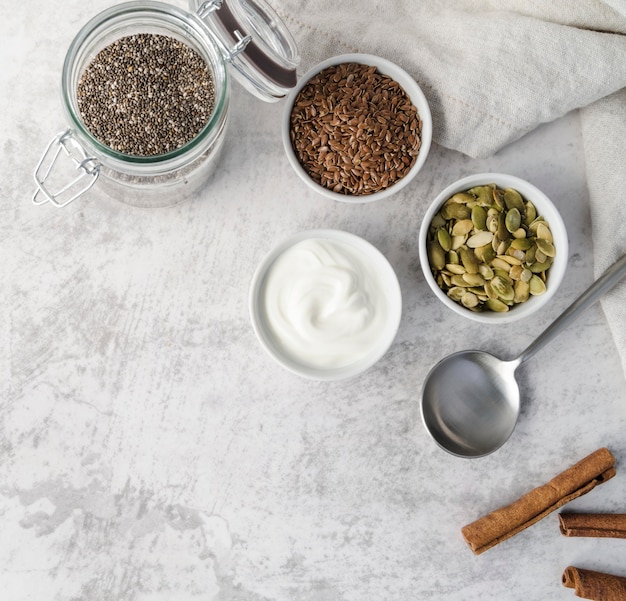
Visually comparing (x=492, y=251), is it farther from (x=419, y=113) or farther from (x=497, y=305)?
(x=419, y=113)

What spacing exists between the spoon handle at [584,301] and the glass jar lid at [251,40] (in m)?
0.73

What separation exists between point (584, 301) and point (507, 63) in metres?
0.52

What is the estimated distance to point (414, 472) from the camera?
1520 millimetres

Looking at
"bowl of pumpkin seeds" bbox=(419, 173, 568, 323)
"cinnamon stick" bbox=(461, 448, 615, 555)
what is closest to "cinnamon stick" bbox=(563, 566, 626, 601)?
"cinnamon stick" bbox=(461, 448, 615, 555)

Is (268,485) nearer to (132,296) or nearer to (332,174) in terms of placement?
(132,296)

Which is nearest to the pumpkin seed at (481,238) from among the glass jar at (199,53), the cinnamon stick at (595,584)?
the glass jar at (199,53)

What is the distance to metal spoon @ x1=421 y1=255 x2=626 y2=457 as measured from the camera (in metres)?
1.48

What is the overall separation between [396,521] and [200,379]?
536 millimetres

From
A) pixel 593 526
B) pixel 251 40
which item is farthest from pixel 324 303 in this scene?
pixel 593 526

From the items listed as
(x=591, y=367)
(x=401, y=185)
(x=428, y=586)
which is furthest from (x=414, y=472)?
(x=401, y=185)

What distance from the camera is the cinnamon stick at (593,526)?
149 centimetres

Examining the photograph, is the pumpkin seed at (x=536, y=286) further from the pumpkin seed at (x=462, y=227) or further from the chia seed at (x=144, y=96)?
the chia seed at (x=144, y=96)

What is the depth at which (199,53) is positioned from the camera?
129cm

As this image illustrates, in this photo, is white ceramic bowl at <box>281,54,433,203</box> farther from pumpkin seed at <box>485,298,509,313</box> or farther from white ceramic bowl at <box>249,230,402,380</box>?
pumpkin seed at <box>485,298,509,313</box>
